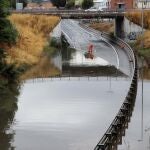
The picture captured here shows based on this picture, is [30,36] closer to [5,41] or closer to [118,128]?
[5,41]

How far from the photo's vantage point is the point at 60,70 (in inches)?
3039

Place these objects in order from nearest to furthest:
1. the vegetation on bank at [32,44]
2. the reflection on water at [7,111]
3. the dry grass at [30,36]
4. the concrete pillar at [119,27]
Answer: the reflection on water at [7,111]
the vegetation on bank at [32,44]
the dry grass at [30,36]
the concrete pillar at [119,27]

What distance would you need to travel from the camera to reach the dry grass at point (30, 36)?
261 feet

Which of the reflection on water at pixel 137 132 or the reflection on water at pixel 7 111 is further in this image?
the reflection on water at pixel 7 111

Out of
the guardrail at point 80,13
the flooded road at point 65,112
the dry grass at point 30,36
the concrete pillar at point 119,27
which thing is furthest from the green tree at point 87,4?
the flooded road at point 65,112

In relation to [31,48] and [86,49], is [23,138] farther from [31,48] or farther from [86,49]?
[86,49]

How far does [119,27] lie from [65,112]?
67736mm

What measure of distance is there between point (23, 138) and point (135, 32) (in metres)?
67.2

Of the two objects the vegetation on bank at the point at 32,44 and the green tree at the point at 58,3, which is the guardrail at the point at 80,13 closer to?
the vegetation on bank at the point at 32,44

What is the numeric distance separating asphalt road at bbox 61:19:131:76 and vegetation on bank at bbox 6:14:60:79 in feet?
23.2

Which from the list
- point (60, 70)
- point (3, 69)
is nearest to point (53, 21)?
point (60, 70)

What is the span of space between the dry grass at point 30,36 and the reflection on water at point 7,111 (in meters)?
13.6

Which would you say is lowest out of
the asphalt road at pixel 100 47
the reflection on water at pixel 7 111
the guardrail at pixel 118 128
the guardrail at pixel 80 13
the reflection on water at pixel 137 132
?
the asphalt road at pixel 100 47

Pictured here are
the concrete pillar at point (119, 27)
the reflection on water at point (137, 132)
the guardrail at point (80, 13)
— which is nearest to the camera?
the reflection on water at point (137, 132)
